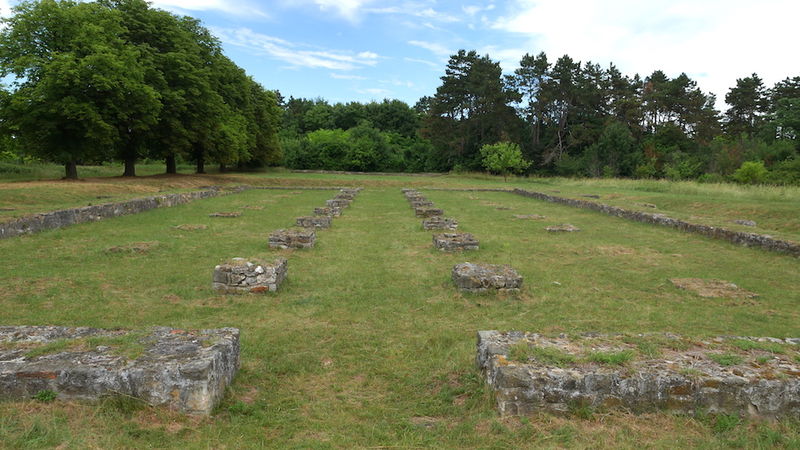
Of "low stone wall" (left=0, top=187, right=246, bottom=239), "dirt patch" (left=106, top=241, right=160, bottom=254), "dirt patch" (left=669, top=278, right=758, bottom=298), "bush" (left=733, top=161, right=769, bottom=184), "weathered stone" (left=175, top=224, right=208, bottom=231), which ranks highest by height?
"bush" (left=733, top=161, right=769, bottom=184)

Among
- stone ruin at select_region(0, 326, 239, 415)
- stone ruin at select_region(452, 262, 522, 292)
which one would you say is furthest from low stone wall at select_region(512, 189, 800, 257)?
stone ruin at select_region(0, 326, 239, 415)

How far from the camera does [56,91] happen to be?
72.8 ft

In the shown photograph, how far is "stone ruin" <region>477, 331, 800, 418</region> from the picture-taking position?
11.7 ft

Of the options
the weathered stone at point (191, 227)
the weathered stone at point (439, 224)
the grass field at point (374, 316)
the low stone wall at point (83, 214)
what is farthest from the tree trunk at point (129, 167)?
the weathered stone at point (439, 224)

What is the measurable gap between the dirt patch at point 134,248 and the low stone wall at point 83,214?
10.3ft

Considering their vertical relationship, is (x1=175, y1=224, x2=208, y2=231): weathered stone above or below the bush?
below

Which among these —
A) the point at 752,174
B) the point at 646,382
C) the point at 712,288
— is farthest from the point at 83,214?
the point at 752,174

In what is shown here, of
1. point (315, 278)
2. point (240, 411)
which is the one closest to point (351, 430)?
point (240, 411)

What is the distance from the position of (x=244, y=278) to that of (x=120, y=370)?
385 centimetres

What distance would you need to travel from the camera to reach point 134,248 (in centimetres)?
1042

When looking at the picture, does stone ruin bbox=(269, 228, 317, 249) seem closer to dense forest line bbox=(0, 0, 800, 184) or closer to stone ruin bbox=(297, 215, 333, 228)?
stone ruin bbox=(297, 215, 333, 228)

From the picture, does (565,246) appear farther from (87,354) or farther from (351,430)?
(87,354)

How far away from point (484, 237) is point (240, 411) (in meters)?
10.2

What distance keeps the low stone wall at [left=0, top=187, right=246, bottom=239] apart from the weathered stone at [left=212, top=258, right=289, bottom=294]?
7.46m
